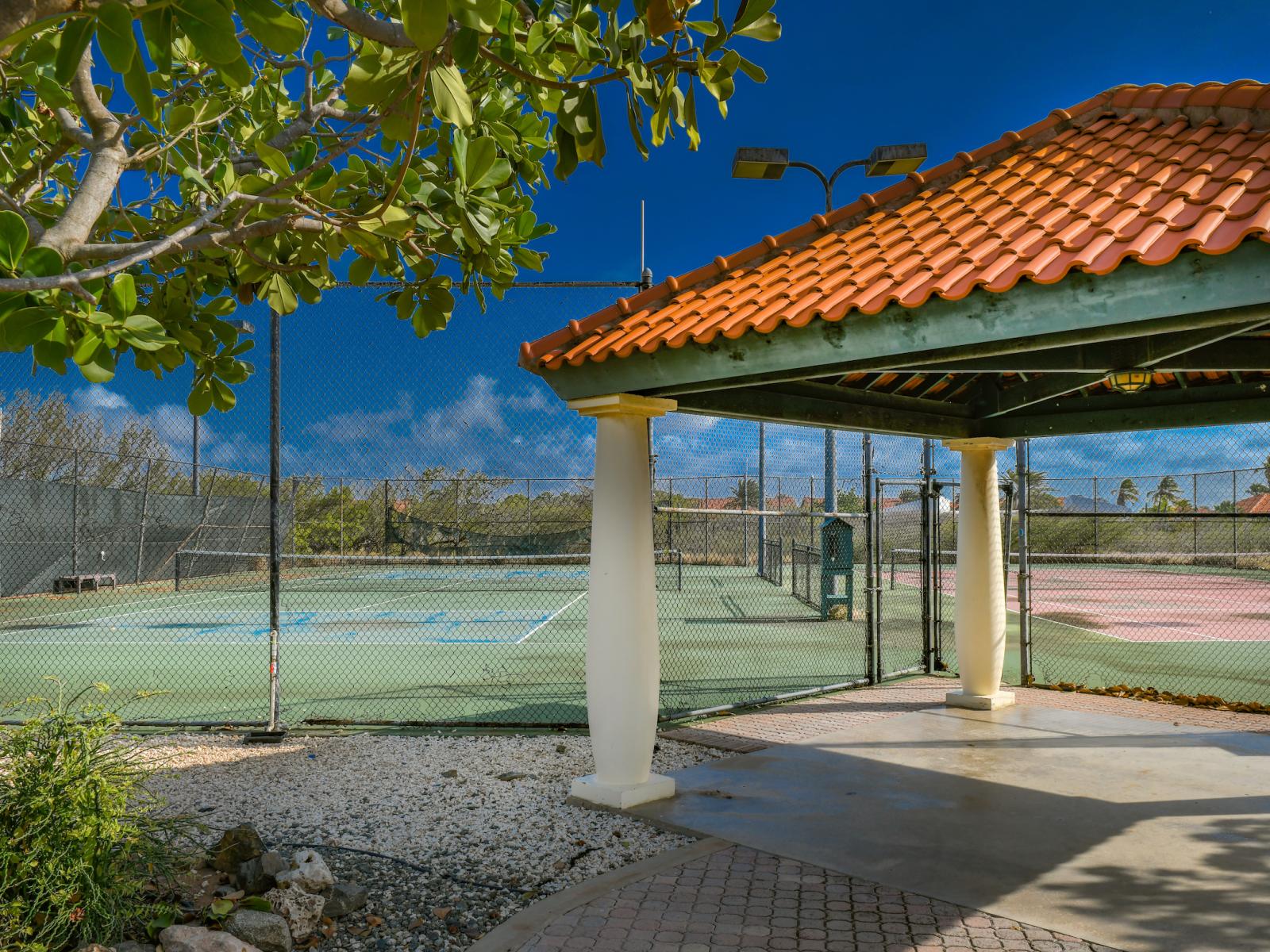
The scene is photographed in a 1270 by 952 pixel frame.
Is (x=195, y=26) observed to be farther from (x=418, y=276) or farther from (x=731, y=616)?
(x=731, y=616)

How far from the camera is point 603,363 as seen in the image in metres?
6.62

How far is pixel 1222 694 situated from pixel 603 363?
939 cm

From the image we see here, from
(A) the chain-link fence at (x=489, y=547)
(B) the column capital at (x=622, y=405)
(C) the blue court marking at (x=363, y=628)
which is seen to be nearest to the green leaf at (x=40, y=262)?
(B) the column capital at (x=622, y=405)

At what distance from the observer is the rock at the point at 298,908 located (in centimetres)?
457

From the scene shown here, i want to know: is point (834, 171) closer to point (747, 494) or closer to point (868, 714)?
point (868, 714)

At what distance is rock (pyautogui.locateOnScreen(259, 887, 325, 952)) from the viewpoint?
4.57 m

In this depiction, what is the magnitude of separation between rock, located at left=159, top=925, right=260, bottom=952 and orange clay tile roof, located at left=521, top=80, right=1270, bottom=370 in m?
3.95

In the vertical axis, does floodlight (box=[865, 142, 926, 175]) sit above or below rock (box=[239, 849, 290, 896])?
above

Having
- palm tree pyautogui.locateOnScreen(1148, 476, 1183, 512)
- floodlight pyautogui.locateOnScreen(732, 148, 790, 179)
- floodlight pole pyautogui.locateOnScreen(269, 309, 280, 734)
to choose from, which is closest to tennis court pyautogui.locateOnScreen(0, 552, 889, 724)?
floodlight pole pyautogui.locateOnScreen(269, 309, 280, 734)

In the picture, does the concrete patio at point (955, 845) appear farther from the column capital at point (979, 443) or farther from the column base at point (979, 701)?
the column capital at point (979, 443)

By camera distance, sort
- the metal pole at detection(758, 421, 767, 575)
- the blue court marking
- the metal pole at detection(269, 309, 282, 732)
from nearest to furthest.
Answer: the metal pole at detection(269, 309, 282, 732) → the blue court marking → the metal pole at detection(758, 421, 767, 575)

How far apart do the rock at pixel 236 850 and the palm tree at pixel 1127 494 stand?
33.0m

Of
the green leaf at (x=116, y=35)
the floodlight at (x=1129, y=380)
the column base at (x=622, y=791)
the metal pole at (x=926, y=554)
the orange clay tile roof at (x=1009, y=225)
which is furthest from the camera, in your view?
the metal pole at (x=926, y=554)

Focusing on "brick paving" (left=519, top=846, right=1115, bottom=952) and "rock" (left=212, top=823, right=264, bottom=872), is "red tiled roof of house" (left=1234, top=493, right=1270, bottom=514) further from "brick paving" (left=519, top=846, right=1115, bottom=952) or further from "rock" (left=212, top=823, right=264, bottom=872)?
"rock" (left=212, top=823, right=264, bottom=872)
